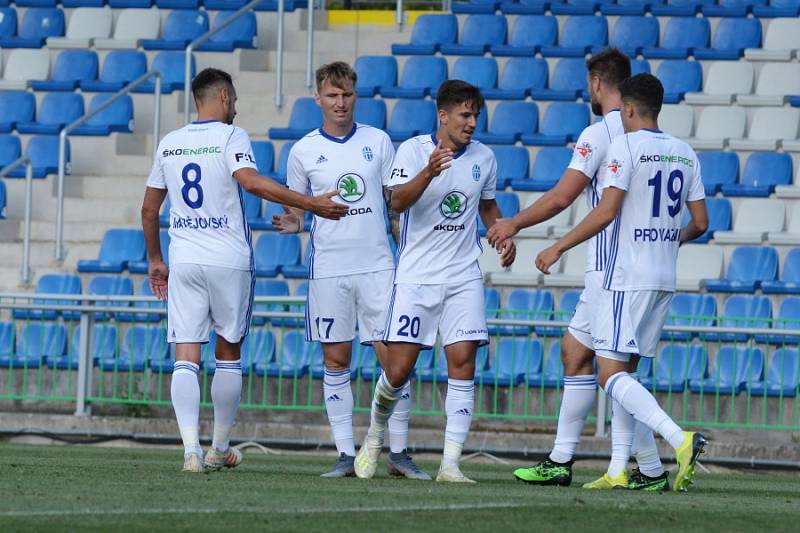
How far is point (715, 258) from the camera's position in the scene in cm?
1379

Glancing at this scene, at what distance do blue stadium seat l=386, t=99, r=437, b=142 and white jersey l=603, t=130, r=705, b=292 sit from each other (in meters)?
8.01

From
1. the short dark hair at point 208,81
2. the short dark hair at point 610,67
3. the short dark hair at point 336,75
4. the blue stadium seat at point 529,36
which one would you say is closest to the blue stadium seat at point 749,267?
the blue stadium seat at point 529,36

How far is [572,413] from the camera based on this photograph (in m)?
8.13

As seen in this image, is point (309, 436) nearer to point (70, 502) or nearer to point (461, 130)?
point (461, 130)

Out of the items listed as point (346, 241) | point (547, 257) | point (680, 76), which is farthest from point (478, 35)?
point (547, 257)

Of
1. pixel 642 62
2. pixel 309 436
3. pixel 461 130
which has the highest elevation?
pixel 642 62

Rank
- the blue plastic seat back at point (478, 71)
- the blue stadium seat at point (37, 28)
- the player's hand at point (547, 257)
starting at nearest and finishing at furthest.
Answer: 1. the player's hand at point (547, 257)
2. the blue plastic seat back at point (478, 71)
3. the blue stadium seat at point (37, 28)

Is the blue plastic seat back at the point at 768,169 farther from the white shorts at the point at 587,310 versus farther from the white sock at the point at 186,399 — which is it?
the white sock at the point at 186,399

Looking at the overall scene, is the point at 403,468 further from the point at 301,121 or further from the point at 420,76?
the point at 420,76

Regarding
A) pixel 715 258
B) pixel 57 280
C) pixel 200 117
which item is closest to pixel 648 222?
pixel 200 117

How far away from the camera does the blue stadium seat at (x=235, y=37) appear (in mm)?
17594

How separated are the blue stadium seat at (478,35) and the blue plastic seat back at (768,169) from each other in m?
3.39

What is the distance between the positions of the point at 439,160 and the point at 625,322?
1.18 metres

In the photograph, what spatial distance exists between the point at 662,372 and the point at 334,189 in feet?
16.7
